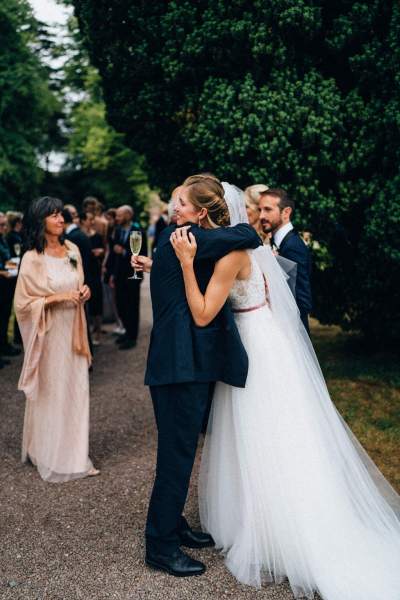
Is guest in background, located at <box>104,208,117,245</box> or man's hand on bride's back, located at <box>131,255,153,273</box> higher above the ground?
man's hand on bride's back, located at <box>131,255,153,273</box>

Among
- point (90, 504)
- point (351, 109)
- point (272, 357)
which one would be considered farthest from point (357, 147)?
point (90, 504)

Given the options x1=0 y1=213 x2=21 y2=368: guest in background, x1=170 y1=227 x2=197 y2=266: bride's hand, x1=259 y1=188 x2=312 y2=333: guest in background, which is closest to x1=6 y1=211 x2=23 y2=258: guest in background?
x1=0 y1=213 x2=21 y2=368: guest in background

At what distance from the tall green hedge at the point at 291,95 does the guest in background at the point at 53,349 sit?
2402mm

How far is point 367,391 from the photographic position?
7.50 m

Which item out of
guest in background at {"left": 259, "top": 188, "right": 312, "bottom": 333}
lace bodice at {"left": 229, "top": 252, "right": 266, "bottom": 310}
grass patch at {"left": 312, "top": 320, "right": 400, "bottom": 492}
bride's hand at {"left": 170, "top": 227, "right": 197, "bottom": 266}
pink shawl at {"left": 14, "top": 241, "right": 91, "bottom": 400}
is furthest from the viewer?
grass patch at {"left": 312, "top": 320, "right": 400, "bottom": 492}

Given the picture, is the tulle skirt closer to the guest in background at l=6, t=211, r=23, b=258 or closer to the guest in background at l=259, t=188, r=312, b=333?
the guest in background at l=259, t=188, r=312, b=333

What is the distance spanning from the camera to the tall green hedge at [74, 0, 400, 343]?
20.9 ft

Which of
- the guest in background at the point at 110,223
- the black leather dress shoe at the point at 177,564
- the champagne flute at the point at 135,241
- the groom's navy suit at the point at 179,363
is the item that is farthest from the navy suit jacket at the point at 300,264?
the guest in background at the point at 110,223

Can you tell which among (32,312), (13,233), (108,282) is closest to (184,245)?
(32,312)

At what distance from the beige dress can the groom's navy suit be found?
170 cm

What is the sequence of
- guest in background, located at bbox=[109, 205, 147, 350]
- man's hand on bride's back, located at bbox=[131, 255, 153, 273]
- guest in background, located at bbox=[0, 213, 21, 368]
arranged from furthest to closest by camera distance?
1. guest in background, located at bbox=[109, 205, 147, 350]
2. guest in background, located at bbox=[0, 213, 21, 368]
3. man's hand on bride's back, located at bbox=[131, 255, 153, 273]

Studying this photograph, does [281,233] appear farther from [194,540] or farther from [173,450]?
[194,540]

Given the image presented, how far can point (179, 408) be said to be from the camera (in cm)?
359

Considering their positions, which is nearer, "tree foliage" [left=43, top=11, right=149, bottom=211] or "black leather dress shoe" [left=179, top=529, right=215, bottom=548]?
"black leather dress shoe" [left=179, top=529, right=215, bottom=548]
